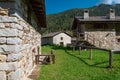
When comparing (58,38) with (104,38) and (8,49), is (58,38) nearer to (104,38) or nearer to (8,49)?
(104,38)

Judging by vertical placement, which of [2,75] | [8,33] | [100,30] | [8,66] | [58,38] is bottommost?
[2,75]

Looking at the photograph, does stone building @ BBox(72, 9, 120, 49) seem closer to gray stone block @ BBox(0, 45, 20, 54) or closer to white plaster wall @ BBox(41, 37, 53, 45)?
white plaster wall @ BBox(41, 37, 53, 45)

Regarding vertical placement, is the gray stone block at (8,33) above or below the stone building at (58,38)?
below

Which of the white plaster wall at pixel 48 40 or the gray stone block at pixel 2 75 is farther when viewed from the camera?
the white plaster wall at pixel 48 40

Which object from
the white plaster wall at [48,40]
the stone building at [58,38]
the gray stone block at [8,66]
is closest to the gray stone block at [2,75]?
the gray stone block at [8,66]

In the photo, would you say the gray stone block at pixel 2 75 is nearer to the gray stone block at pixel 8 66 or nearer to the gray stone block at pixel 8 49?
the gray stone block at pixel 8 66

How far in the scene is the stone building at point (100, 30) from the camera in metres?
31.6

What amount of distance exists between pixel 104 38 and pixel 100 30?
142cm

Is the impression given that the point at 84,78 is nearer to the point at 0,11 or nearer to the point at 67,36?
the point at 0,11

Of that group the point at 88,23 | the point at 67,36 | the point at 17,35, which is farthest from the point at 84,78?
the point at 67,36

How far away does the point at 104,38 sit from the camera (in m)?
32.8

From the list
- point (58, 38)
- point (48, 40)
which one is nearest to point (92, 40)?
point (58, 38)

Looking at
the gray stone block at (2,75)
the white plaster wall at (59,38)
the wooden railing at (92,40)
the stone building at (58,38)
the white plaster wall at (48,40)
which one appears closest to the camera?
the gray stone block at (2,75)

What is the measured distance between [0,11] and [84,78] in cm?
557
